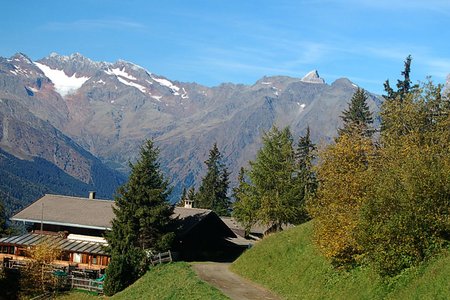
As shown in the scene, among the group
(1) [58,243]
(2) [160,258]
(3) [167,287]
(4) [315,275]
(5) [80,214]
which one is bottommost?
(3) [167,287]

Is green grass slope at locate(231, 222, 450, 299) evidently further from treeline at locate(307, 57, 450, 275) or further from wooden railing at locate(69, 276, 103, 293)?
wooden railing at locate(69, 276, 103, 293)

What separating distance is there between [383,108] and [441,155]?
31.5ft

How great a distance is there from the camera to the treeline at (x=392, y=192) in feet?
78.6

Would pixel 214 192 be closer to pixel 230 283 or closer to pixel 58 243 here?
pixel 58 243

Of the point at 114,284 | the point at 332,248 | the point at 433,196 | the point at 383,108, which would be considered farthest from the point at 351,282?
the point at 114,284

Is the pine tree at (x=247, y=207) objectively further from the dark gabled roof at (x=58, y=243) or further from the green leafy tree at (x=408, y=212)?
the green leafy tree at (x=408, y=212)

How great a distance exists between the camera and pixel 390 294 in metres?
23.9

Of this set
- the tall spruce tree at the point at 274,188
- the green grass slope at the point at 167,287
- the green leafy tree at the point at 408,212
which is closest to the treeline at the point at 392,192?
the green leafy tree at the point at 408,212

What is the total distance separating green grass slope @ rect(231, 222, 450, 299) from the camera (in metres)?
22.0

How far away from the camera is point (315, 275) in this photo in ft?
108

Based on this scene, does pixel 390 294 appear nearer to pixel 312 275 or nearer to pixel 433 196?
pixel 433 196

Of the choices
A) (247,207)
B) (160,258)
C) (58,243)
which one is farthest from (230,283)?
(58,243)

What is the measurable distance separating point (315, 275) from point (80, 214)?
39.4m

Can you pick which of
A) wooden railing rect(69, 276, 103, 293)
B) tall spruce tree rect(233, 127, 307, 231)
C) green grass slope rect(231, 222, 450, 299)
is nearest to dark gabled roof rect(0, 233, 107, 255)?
wooden railing rect(69, 276, 103, 293)
